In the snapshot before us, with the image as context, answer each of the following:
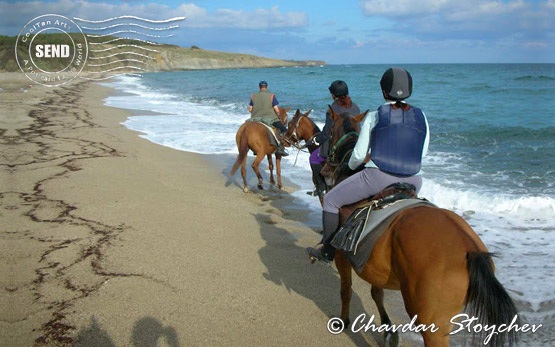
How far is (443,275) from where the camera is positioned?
2949 millimetres

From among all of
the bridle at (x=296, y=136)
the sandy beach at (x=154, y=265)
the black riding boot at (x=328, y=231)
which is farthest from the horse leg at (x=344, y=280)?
the bridle at (x=296, y=136)

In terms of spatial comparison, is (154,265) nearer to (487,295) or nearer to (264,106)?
(487,295)

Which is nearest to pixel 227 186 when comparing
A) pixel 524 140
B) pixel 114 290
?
pixel 114 290

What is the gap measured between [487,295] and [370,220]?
1.09 m

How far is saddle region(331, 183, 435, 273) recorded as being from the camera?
11.5ft

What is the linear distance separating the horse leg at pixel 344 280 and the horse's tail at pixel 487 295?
5.15ft

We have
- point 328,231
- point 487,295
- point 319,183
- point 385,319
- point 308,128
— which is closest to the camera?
point 487,295

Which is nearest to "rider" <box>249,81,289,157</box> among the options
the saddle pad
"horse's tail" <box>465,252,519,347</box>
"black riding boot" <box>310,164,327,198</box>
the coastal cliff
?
"black riding boot" <box>310,164,327,198</box>

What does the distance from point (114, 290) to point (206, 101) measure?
2808cm

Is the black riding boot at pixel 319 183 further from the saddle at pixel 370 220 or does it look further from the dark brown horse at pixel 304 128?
the saddle at pixel 370 220

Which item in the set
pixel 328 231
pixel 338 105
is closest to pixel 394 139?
pixel 328 231

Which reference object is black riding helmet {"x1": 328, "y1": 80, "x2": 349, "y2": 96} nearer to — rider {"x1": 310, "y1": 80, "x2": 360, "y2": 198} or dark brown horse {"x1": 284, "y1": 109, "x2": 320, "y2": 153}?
rider {"x1": 310, "y1": 80, "x2": 360, "y2": 198}

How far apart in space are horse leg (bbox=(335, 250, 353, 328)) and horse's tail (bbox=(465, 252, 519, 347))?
5.15ft

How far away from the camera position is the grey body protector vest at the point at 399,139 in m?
3.70
